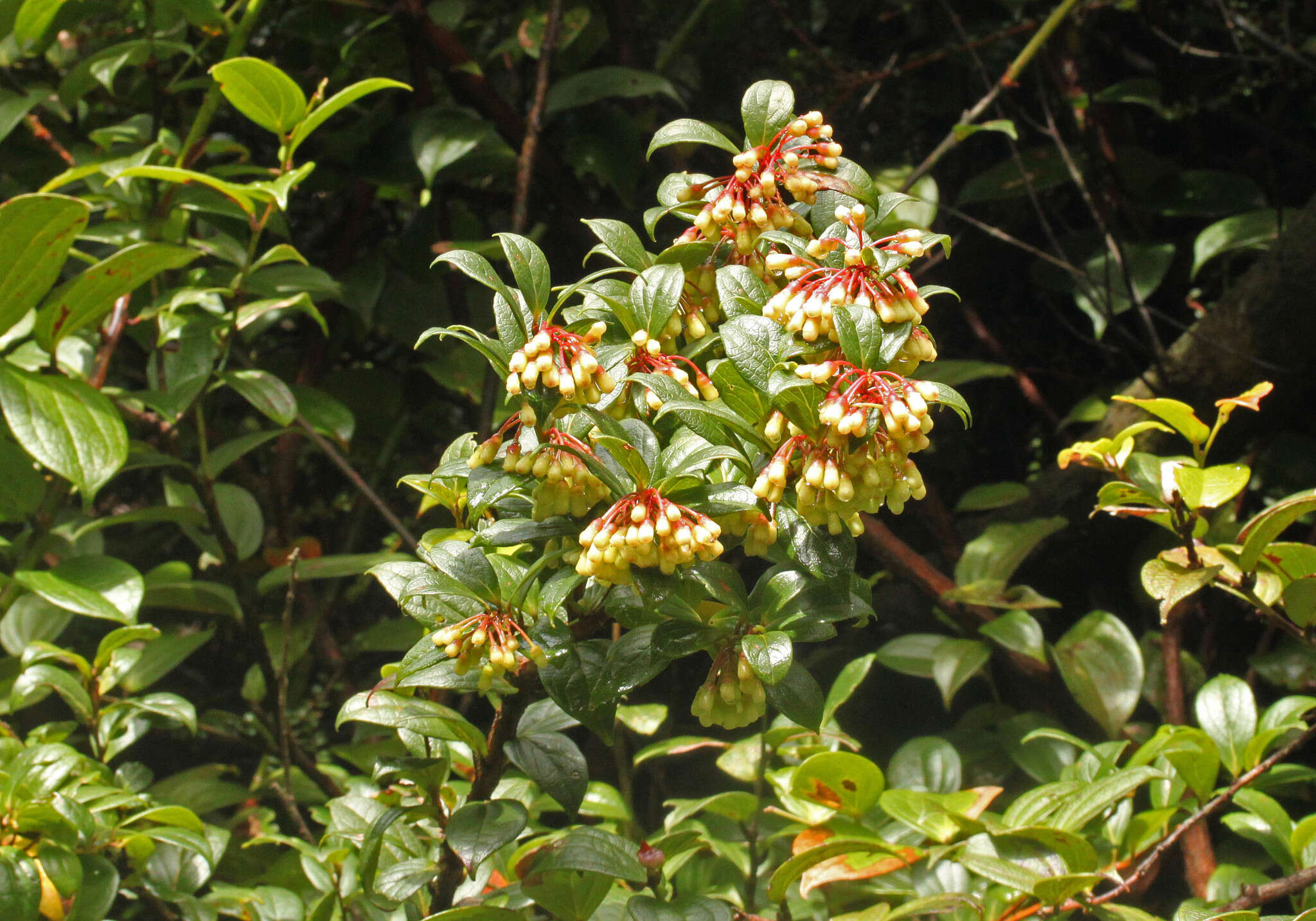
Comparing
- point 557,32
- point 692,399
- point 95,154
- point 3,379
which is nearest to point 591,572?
point 692,399

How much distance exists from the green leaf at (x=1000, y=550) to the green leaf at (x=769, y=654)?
30.9 inches

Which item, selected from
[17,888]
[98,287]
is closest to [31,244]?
[98,287]

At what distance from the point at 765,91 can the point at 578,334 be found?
223mm

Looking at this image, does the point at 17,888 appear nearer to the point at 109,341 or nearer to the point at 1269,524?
the point at 109,341

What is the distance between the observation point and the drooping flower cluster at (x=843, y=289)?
0.55 meters

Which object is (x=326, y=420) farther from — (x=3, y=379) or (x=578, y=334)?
(x=578, y=334)

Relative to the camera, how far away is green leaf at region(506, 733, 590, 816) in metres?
0.68

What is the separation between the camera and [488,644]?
607mm

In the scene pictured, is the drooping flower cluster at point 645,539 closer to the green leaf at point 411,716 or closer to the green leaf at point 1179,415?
the green leaf at point 411,716

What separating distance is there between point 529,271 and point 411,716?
1.11 ft

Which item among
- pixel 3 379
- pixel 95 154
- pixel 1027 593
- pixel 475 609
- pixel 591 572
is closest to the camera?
pixel 591 572

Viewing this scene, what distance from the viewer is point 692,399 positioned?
1.88ft

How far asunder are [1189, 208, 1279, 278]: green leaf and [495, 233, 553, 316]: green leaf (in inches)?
45.1

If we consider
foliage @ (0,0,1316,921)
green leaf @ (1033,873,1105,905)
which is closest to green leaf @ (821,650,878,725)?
foliage @ (0,0,1316,921)
